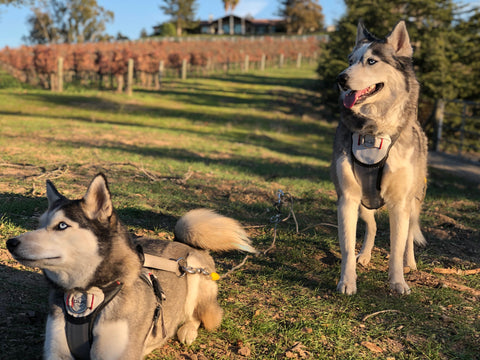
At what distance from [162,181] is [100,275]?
5652 millimetres

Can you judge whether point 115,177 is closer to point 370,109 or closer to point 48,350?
point 370,109

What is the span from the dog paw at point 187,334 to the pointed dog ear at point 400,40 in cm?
332

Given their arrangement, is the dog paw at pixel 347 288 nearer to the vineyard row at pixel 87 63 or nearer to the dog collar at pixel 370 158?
the dog collar at pixel 370 158

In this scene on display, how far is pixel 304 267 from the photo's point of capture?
17.9ft

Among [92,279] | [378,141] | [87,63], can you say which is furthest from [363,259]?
[87,63]

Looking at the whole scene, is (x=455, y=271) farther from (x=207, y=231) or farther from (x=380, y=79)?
(x=207, y=231)

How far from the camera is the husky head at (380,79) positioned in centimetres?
459

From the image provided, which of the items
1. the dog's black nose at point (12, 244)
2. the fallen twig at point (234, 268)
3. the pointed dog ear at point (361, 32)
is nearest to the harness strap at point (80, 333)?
the dog's black nose at point (12, 244)

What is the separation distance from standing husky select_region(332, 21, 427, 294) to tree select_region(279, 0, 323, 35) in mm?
97122

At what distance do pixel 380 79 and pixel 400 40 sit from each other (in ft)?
1.67

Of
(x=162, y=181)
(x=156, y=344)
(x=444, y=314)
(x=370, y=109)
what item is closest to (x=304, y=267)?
(x=444, y=314)

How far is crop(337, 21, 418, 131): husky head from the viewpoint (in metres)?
4.59

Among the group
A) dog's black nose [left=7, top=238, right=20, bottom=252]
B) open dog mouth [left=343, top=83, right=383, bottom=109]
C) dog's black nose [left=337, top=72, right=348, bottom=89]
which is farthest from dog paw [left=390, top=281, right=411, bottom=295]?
dog's black nose [left=7, top=238, right=20, bottom=252]

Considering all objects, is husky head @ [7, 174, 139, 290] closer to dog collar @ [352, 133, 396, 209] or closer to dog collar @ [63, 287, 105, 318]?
dog collar @ [63, 287, 105, 318]
